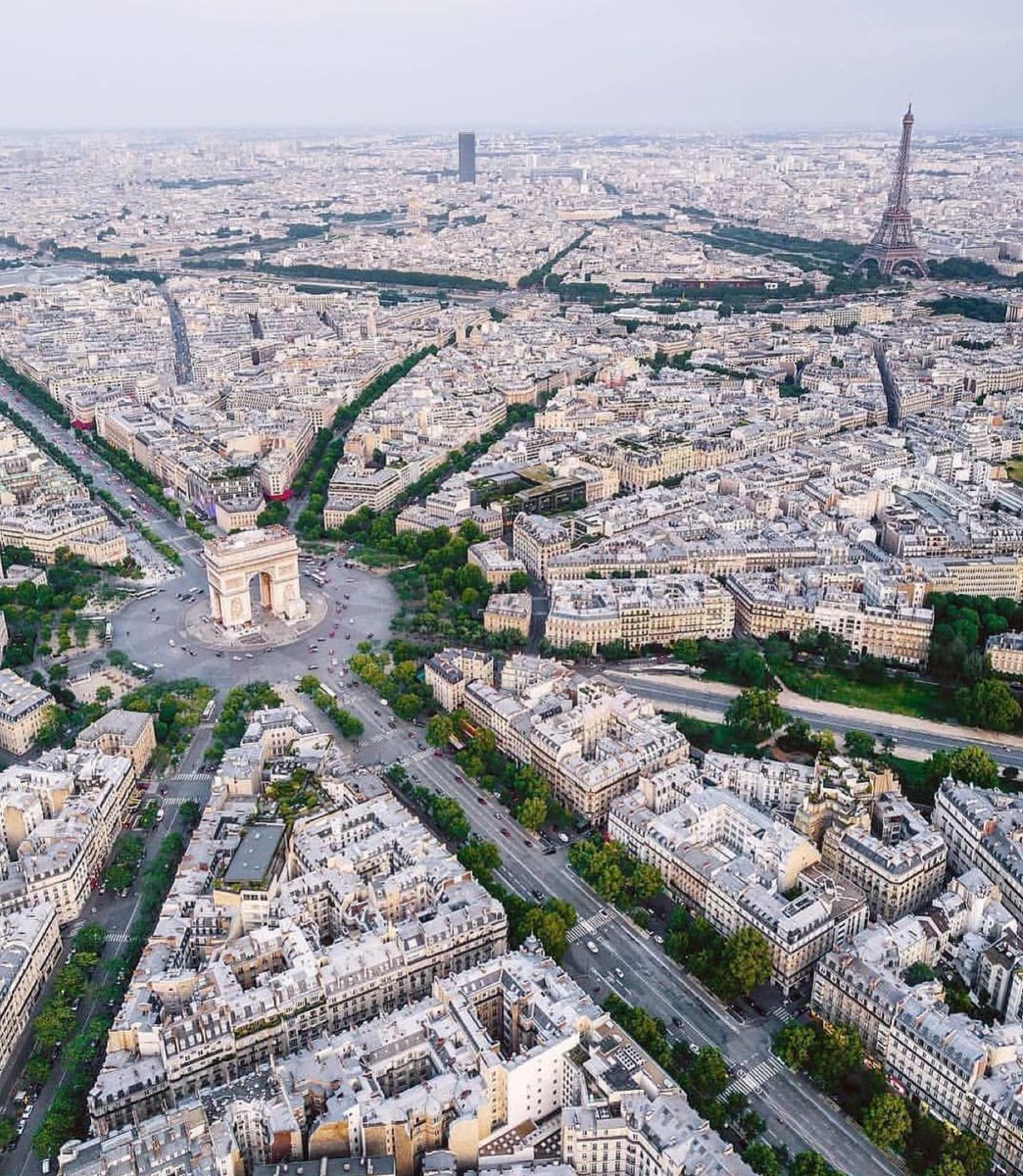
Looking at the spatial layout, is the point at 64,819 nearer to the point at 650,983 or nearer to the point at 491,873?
the point at 491,873

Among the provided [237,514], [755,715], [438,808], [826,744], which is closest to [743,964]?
[438,808]

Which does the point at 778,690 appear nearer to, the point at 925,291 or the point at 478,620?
the point at 478,620

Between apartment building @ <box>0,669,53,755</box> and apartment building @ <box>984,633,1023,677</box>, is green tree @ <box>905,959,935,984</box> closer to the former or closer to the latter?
apartment building @ <box>984,633,1023,677</box>

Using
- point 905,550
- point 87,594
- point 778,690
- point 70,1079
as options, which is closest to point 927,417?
point 905,550

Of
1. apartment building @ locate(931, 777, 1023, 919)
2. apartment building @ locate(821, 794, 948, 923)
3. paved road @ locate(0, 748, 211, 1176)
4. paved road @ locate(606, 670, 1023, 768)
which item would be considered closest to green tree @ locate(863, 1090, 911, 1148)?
apartment building @ locate(821, 794, 948, 923)

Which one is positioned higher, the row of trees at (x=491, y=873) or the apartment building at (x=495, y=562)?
→ the apartment building at (x=495, y=562)

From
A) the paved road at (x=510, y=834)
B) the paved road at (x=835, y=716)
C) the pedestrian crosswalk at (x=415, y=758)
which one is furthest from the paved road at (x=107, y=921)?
the paved road at (x=835, y=716)

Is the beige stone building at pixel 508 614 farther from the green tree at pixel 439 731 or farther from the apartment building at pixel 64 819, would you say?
the apartment building at pixel 64 819
